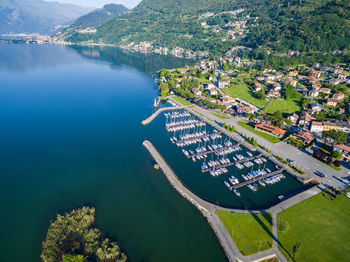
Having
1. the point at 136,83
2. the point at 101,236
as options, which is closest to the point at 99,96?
the point at 136,83

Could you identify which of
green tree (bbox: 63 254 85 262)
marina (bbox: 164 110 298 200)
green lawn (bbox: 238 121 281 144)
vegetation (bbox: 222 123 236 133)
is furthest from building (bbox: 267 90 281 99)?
green tree (bbox: 63 254 85 262)

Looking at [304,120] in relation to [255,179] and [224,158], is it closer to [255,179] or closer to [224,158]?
[224,158]

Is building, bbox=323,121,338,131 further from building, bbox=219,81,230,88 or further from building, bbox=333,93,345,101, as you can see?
building, bbox=219,81,230,88

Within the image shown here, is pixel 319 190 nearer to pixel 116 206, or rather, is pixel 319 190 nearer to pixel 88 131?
pixel 116 206

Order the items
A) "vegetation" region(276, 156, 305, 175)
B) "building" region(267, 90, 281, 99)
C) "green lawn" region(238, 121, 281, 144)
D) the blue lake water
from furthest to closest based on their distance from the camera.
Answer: "building" region(267, 90, 281, 99), "green lawn" region(238, 121, 281, 144), "vegetation" region(276, 156, 305, 175), the blue lake water

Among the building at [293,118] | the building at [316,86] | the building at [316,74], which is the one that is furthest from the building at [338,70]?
the building at [293,118]
